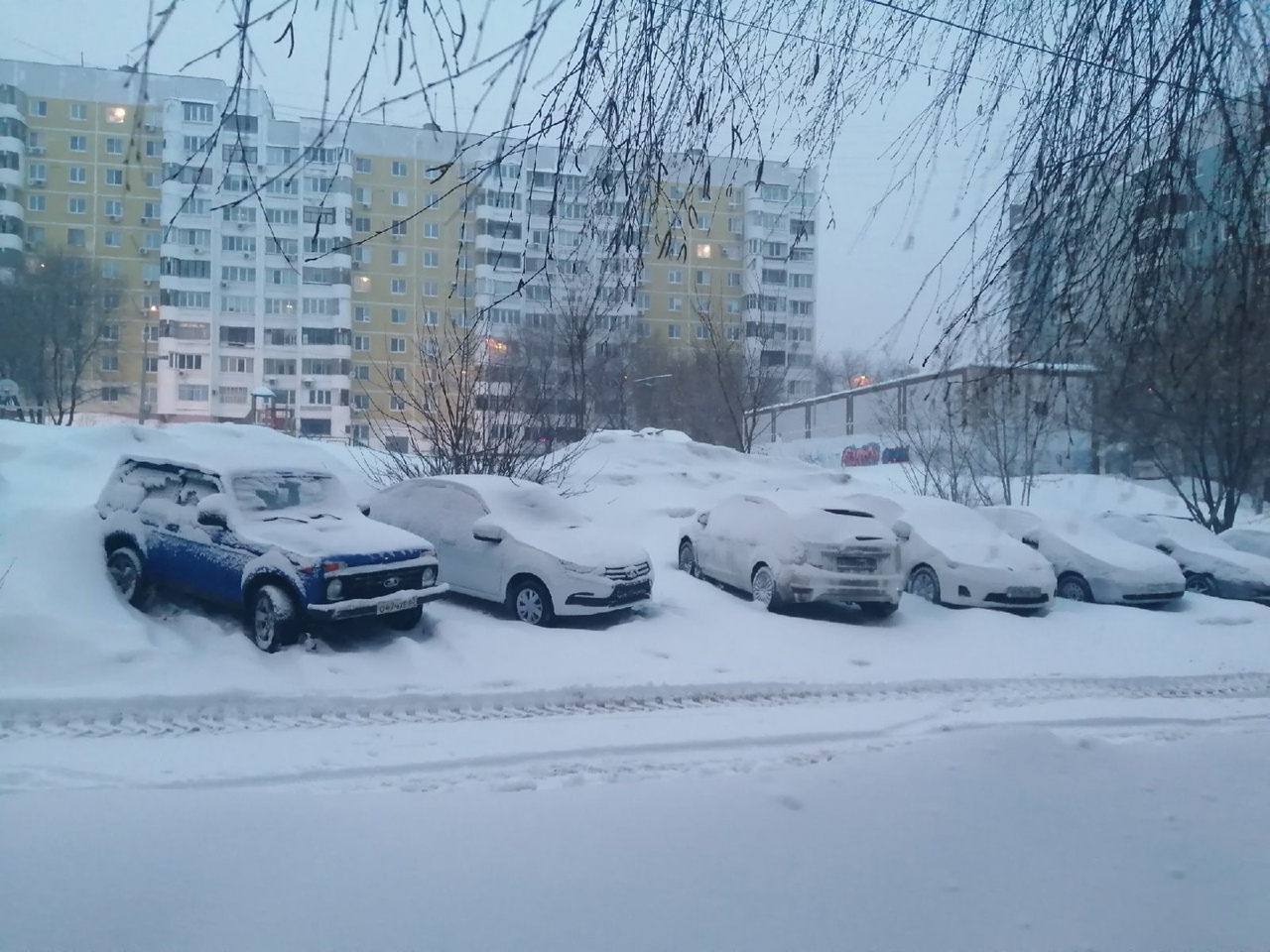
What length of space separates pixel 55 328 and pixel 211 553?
12325 millimetres

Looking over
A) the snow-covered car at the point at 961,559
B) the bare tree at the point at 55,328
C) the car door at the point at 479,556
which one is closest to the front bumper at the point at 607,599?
the car door at the point at 479,556

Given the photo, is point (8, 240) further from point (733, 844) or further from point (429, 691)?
point (733, 844)

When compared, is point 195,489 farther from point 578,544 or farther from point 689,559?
point 689,559

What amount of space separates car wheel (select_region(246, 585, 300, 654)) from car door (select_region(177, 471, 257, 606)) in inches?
12.2

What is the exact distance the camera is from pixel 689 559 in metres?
14.0

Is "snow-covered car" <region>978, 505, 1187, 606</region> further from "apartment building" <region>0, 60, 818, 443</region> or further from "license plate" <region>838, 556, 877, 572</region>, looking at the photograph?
"apartment building" <region>0, 60, 818, 443</region>

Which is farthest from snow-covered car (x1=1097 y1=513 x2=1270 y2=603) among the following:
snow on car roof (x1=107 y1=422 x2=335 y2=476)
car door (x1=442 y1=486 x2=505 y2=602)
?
snow on car roof (x1=107 y1=422 x2=335 y2=476)

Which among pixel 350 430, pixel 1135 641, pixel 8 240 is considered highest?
pixel 8 240

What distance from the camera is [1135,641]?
11.4 m

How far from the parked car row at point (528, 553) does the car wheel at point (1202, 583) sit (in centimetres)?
2

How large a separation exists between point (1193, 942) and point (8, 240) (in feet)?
62.7

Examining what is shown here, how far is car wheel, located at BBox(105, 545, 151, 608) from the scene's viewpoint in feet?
30.5

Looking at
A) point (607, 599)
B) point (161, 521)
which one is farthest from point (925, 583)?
point (161, 521)

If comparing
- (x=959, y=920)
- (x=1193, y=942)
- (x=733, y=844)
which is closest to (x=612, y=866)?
(x=733, y=844)
